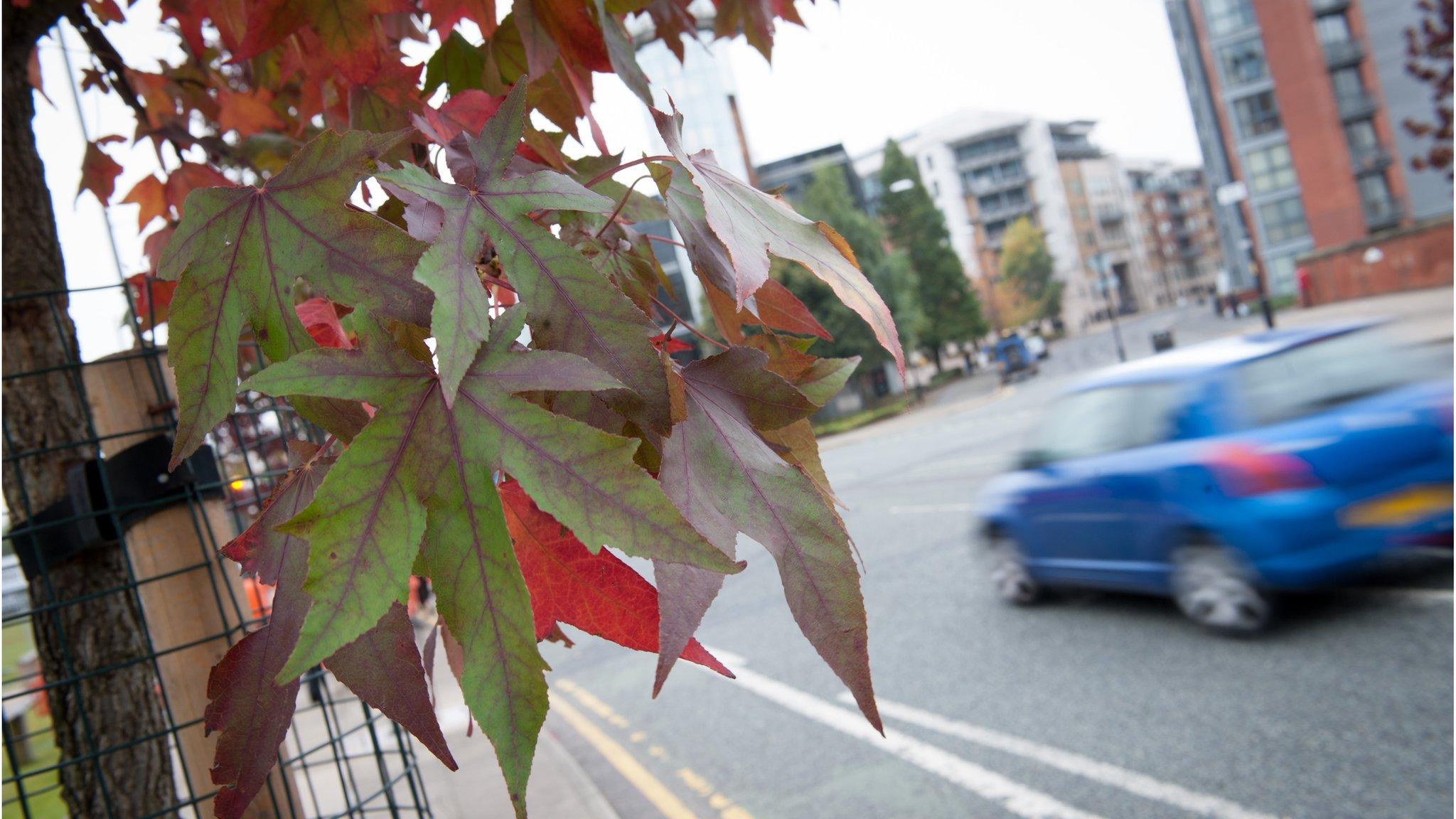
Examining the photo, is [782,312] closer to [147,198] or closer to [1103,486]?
[147,198]

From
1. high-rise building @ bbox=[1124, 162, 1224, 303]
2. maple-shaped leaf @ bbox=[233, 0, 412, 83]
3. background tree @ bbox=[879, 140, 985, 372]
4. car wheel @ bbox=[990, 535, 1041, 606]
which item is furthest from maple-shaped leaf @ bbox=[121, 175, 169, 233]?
high-rise building @ bbox=[1124, 162, 1224, 303]

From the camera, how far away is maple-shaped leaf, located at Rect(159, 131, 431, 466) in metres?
0.56

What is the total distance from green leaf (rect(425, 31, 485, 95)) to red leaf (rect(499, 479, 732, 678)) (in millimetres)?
526

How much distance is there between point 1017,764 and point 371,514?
14.0ft

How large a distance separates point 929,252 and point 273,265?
45.7 metres

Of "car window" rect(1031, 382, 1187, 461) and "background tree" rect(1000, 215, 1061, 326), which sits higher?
"background tree" rect(1000, 215, 1061, 326)

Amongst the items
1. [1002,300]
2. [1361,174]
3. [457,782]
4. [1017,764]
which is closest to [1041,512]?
[1017,764]

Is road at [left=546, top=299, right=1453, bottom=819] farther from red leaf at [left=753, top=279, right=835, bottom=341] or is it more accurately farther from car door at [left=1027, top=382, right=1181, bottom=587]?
red leaf at [left=753, top=279, right=835, bottom=341]

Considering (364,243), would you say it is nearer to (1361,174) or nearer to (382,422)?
(382,422)

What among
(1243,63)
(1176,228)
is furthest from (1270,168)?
(1176,228)

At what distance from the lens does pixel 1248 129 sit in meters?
39.5

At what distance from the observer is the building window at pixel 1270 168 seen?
128 ft

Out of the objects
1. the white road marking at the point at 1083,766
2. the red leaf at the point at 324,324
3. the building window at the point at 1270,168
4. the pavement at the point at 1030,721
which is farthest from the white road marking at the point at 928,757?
the building window at the point at 1270,168

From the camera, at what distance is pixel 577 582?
641mm
